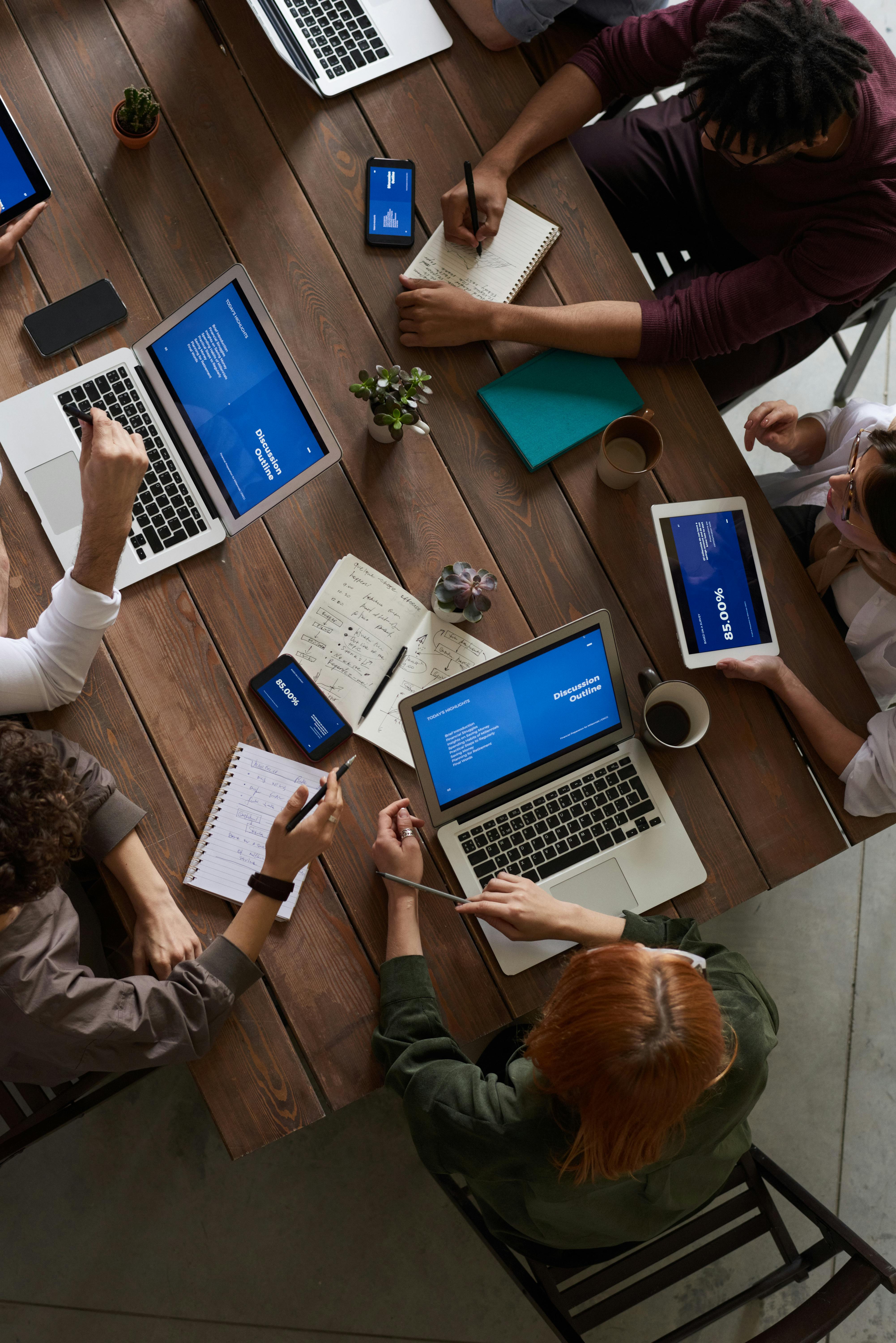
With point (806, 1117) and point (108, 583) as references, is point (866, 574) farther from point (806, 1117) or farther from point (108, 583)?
point (806, 1117)

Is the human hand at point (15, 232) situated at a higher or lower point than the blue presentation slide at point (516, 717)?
higher

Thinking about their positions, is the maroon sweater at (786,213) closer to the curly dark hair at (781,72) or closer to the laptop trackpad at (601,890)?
the curly dark hair at (781,72)

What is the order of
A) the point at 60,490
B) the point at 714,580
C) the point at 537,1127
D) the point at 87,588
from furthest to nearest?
the point at 714,580, the point at 60,490, the point at 87,588, the point at 537,1127

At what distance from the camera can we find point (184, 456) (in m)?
1.52

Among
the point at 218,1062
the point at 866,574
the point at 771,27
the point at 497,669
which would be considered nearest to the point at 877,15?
the point at 771,27

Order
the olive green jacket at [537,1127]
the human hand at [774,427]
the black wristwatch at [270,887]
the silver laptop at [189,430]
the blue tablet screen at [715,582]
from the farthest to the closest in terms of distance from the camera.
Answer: the human hand at [774,427] < the blue tablet screen at [715,582] < the silver laptop at [189,430] < the black wristwatch at [270,887] < the olive green jacket at [537,1127]

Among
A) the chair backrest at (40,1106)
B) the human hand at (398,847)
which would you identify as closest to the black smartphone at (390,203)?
the human hand at (398,847)

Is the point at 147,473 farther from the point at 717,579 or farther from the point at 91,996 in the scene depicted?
the point at 717,579

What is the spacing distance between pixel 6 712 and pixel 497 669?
0.80 metres

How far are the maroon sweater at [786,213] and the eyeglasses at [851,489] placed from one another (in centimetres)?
28

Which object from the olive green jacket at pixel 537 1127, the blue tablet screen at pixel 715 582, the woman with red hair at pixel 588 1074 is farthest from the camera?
the blue tablet screen at pixel 715 582

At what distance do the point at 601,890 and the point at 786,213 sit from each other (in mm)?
1371

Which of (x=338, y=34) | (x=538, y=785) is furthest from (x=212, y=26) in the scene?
(x=538, y=785)

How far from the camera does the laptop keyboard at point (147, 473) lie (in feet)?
4.95
